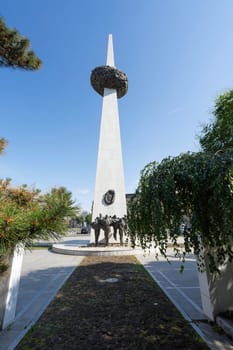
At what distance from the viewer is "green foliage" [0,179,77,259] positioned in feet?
4.63

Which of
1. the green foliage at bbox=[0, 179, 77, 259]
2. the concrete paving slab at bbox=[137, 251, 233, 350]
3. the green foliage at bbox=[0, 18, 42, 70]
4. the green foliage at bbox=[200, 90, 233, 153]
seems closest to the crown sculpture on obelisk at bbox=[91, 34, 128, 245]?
the concrete paving slab at bbox=[137, 251, 233, 350]

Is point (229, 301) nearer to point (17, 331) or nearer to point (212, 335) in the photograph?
point (212, 335)

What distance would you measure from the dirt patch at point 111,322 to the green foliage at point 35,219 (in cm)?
196

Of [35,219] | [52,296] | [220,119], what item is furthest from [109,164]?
[35,219]

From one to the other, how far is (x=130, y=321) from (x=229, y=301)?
1669mm

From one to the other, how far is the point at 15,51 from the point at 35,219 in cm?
426

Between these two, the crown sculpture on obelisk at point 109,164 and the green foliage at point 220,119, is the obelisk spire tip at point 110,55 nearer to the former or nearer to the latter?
the crown sculpture on obelisk at point 109,164

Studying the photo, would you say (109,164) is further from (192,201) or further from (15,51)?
(192,201)

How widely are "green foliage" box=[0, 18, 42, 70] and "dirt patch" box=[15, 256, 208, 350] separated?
5.14m

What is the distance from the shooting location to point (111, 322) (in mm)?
3029

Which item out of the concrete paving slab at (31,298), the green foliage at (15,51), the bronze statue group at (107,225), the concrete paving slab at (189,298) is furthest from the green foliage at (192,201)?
the bronze statue group at (107,225)

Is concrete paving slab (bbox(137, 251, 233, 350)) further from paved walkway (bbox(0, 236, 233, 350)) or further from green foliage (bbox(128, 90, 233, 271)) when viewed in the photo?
green foliage (bbox(128, 90, 233, 271))

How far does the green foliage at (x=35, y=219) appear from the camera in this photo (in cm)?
141

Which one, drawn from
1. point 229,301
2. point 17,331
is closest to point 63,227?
point 17,331
